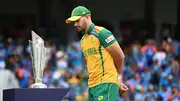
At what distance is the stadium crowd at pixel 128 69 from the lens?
16.9 m

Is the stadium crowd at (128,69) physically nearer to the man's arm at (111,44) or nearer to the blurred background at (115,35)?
the blurred background at (115,35)

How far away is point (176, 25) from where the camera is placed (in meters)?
21.8

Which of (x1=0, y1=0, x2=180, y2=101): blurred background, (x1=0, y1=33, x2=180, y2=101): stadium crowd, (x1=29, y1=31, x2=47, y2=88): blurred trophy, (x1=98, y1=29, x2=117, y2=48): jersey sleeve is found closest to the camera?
(x1=98, y1=29, x2=117, y2=48): jersey sleeve

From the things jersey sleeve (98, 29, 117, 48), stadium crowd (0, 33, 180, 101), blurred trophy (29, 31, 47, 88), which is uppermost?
jersey sleeve (98, 29, 117, 48)

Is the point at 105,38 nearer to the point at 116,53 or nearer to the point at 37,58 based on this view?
the point at 116,53

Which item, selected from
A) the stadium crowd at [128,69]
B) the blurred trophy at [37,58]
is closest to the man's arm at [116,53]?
the blurred trophy at [37,58]

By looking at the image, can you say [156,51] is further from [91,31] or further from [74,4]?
[91,31]

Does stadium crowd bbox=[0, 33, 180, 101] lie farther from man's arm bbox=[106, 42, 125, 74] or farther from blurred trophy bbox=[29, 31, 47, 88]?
man's arm bbox=[106, 42, 125, 74]

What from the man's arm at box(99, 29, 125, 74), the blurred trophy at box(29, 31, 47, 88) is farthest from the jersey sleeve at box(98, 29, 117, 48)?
the blurred trophy at box(29, 31, 47, 88)

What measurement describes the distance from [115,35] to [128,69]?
3.27 metres

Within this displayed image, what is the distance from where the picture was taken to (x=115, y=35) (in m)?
21.3

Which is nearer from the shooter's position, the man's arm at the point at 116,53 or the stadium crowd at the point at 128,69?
the man's arm at the point at 116,53

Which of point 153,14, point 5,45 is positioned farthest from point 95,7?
point 5,45

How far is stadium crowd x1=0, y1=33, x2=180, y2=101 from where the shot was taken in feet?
55.4
